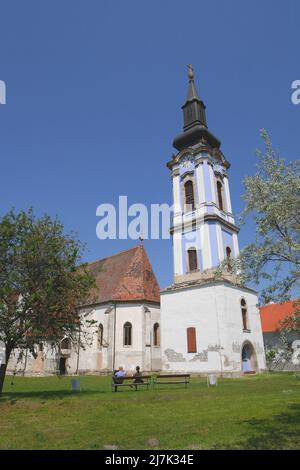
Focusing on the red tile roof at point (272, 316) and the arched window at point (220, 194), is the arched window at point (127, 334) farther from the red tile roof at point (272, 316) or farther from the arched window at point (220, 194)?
the red tile roof at point (272, 316)

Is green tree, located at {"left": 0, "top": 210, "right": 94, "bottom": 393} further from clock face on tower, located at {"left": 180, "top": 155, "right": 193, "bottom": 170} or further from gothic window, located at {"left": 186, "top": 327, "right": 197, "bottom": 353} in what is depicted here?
clock face on tower, located at {"left": 180, "top": 155, "right": 193, "bottom": 170}

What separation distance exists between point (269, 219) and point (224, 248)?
2129 centimetres

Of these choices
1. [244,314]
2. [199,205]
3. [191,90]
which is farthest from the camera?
[191,90]

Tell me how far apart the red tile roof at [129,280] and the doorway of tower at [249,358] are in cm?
985

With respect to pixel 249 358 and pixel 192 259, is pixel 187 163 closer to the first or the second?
pixel 192 259

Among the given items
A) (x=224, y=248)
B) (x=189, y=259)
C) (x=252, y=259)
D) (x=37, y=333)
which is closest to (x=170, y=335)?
(x=189, y=259)

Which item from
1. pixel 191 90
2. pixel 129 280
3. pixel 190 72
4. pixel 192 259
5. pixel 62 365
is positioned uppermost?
pixel 190 72

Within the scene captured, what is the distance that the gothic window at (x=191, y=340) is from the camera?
28.2m

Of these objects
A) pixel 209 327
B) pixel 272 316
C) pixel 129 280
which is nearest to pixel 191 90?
pixel 129 280

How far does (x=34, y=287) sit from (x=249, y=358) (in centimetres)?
2109

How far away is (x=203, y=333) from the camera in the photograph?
27953mm

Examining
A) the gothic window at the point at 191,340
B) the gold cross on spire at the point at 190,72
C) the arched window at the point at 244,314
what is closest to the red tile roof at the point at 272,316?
the arched window at the point at 244,314

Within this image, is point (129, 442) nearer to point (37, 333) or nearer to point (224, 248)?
point (37, 333)

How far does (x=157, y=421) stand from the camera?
10.2 m
